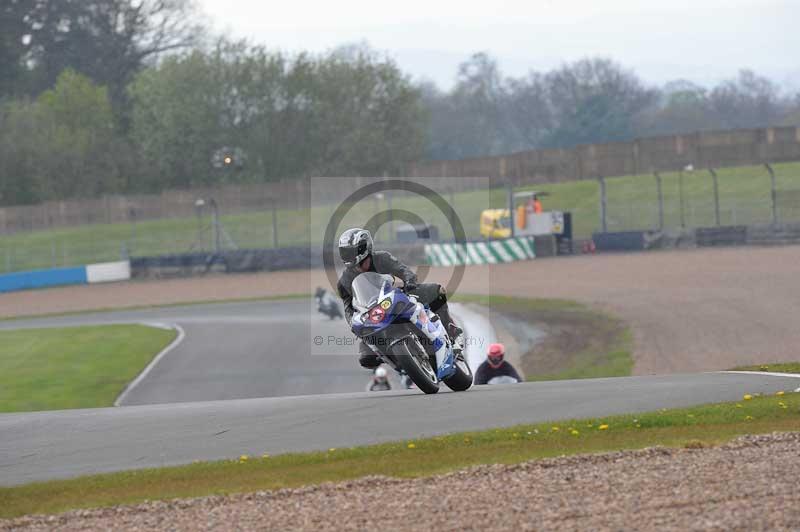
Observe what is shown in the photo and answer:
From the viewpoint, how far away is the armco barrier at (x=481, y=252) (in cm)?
3941

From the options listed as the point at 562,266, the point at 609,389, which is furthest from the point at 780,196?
the point at 609,389

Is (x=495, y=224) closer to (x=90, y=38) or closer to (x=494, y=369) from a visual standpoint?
(x=494, y=369)

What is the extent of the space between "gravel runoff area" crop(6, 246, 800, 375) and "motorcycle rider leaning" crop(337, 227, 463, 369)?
29.0 ft

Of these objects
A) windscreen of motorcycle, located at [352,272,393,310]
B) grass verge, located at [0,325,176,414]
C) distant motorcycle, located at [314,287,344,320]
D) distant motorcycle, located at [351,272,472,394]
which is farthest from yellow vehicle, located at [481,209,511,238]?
windscreen of motorcycle, located at [352,272,393,310]

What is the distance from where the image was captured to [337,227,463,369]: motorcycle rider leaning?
10.8 m

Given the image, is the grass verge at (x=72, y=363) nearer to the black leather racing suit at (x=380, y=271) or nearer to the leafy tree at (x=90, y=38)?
the black leather racing suit at (x=380, y=271)

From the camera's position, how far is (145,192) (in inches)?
2896

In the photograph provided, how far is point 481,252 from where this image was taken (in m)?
40.8

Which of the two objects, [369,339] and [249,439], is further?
[369,339]

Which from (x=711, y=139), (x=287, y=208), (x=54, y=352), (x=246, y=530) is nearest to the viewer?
(x=246, y=530)

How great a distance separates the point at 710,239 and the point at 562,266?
21.1ft

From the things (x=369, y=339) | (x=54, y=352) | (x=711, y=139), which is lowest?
(x=54, y=352)

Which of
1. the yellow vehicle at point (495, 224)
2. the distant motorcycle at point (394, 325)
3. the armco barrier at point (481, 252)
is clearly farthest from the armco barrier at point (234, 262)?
the distant motorcycle at point (394, 325)

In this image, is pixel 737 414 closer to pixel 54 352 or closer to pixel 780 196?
pixel 54 352
